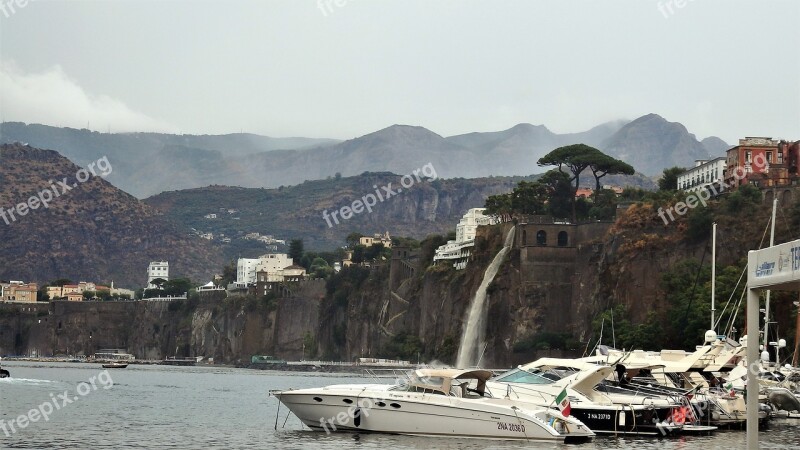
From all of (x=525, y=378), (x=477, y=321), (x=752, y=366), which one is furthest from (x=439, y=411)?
(x=477, y=321)

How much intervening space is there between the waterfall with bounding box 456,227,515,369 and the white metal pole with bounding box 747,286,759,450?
121 metres

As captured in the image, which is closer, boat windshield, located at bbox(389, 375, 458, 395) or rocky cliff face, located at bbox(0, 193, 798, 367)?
boat windshield, located at bbox(389, 375, 458, 395)

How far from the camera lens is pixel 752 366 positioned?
27922mm

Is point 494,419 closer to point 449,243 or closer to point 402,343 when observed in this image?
point 402,343

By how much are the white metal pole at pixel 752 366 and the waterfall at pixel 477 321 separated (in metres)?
121

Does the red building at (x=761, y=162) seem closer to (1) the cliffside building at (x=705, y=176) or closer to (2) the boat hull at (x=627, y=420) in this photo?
(1) the cliffside building at (x=705, y=176)

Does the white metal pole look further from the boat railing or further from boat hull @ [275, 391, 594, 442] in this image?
the boat railing

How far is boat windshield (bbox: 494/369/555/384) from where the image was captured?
53312 millimetres

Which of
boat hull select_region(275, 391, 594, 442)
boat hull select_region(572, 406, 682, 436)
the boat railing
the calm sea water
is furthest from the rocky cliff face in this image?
boat hull select_region(275, 391, 594, 442)

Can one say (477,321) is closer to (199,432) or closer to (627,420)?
(199,432)

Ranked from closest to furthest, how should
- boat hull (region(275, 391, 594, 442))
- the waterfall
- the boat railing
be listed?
boat hull (region(275, 391, 594, 442)) < the boat railing < the waterfall

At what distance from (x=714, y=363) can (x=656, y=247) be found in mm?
70369

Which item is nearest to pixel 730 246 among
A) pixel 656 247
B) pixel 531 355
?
pixel 656 247

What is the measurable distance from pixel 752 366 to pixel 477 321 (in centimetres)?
12648
